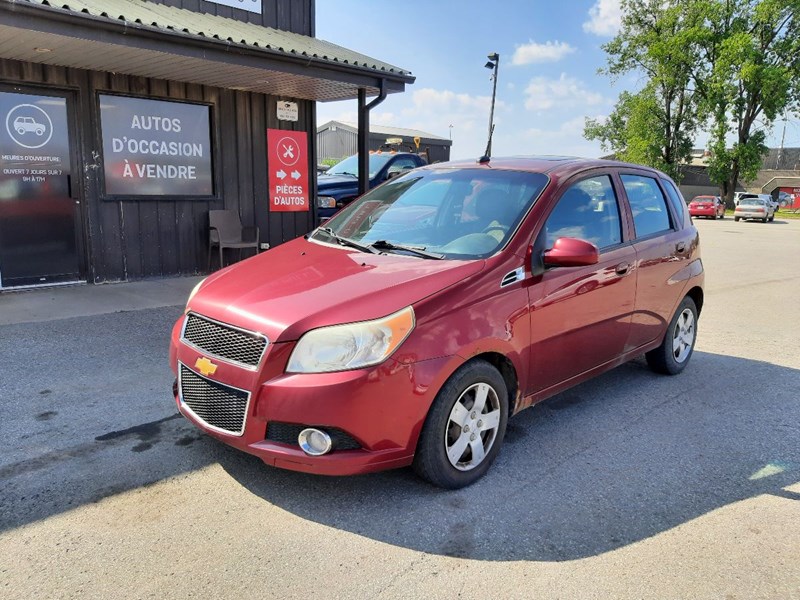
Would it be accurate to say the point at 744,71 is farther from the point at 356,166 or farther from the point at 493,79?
the point at 356,166

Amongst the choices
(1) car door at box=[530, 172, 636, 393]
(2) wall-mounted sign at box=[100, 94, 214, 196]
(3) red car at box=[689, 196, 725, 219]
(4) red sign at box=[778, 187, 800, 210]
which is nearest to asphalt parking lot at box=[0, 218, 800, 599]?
(1) car door at box=[530, 172, 636, 393]

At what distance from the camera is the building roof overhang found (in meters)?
5.90

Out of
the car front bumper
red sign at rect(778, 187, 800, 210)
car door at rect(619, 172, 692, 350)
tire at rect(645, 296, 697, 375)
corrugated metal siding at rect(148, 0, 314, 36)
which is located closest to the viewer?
the car front bumper

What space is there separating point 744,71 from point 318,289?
39.8 meters

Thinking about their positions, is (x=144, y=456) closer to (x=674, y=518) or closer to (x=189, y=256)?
(x=674, y=518)

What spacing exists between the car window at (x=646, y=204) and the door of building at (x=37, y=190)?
6659 millimetres

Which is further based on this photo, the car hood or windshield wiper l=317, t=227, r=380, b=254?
windshield wiper l=317, t=227, r=380, b=254

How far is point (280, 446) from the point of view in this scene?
113 inches

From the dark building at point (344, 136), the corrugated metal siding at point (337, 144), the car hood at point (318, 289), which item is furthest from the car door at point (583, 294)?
the corrugated metal siding at point (337, 144)

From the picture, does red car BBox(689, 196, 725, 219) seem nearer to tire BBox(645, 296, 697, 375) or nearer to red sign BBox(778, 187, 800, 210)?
red sign BBox(778, 187, 800, 210)

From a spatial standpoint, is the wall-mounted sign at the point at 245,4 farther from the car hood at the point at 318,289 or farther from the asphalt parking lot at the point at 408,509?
the car hood at the point at 318,289

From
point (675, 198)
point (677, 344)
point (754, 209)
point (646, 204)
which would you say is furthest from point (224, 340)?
point (754, 209)

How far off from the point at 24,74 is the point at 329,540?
7066 mm

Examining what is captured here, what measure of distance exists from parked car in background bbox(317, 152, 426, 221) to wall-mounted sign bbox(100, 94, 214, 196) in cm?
235
